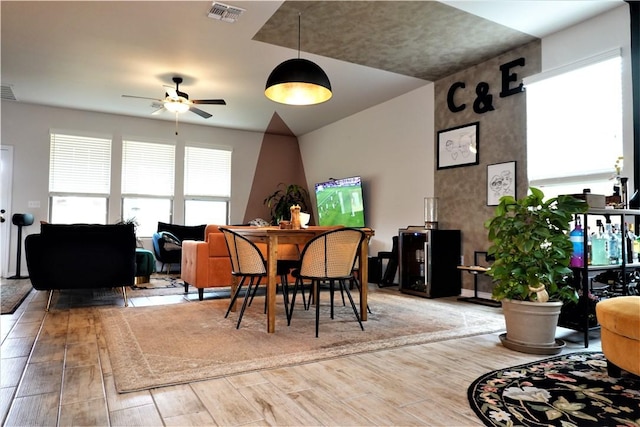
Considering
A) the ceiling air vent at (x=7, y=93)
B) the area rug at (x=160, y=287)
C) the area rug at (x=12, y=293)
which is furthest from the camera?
the ceiling air vent at (x=7, y=93)

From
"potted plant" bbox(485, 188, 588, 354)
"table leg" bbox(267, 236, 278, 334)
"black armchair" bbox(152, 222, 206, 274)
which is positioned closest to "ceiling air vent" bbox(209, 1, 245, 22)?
"table leg" bbox(267, 236, 278, 334)

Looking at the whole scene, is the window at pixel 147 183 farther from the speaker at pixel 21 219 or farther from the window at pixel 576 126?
the window at pixel 576 126

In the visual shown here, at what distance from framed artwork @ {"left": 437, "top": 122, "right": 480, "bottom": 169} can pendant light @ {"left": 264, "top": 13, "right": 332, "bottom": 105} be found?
89.2 inches

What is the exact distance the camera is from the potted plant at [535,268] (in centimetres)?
262

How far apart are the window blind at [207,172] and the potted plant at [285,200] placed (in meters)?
0.94

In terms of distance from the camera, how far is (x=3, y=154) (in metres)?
6.58

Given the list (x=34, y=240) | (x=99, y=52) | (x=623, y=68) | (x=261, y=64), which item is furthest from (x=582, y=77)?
(x=34, y=240)

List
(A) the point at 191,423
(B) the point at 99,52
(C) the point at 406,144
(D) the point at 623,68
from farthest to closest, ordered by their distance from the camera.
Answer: (C) the point at 406,144 → (B) the point at 99,52 → (D) the point at 623,68 → (A) the point at 191,423

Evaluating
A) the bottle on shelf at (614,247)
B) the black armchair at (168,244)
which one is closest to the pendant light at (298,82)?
the bottle on shelf at (614,247)

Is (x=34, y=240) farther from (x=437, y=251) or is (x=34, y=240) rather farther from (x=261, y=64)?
(x=437, y=251)

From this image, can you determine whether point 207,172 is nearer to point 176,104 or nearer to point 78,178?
point 78,178

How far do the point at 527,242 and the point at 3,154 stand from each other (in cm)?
768

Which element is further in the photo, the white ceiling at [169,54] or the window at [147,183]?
the window at [147,183]

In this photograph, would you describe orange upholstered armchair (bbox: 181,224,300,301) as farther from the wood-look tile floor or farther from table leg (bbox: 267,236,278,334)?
the wood-look tile floor
